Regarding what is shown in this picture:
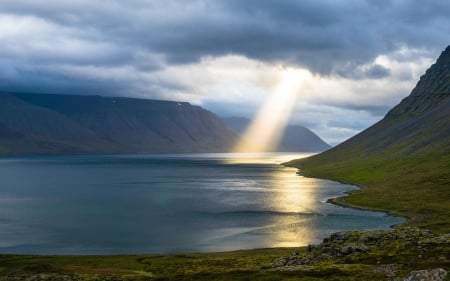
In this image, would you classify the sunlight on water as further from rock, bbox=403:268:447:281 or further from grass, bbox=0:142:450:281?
rock, bbox=403:268:447:281

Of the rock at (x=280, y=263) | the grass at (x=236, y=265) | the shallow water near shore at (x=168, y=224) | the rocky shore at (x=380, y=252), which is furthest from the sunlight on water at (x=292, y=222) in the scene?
the rock at (x=280, y=263)

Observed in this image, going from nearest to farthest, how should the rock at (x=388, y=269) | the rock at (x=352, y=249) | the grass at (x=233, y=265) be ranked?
the rock at (x=388, y=269) → the grass at (x=233, y=265) → the rock at (x=352, y=249)

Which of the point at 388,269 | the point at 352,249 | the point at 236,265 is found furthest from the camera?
the point at 236,265

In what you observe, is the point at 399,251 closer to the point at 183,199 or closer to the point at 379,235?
the point at 379,235

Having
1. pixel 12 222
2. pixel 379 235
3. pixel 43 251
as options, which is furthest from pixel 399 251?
pixel 12 222

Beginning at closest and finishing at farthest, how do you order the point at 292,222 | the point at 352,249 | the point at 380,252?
the point at 380,252
the point at 352,249
the point at 292,222

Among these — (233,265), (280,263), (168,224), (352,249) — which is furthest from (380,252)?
(168,224)

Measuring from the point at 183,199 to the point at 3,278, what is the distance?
124464 mm

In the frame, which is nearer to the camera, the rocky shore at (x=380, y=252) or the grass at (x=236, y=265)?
the grass at (x=236, y=265)

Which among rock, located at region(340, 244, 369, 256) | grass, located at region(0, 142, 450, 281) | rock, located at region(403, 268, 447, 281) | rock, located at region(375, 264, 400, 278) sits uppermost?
rock, located at region(403, 268, 447, 281)

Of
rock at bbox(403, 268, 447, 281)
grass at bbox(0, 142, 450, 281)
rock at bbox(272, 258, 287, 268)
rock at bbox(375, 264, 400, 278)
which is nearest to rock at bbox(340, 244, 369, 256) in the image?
grass at bbox(0, 142, 450, 281)

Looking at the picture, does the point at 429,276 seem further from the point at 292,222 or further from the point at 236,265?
the point at 292,222

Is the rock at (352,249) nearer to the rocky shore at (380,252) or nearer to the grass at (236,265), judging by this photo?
A: the rocky shore at (380,252)

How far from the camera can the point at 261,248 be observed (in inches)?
4304
